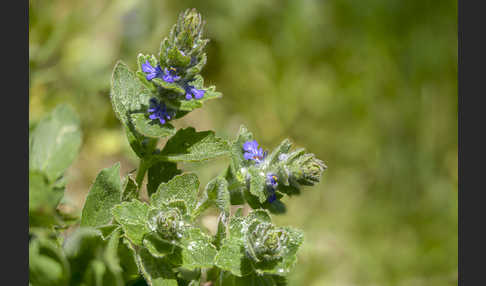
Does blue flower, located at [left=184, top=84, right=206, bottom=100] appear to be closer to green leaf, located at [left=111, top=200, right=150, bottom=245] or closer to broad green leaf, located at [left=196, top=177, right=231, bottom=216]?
broad green leaf, located at [left=196, top=177, right=231, bottom=216]

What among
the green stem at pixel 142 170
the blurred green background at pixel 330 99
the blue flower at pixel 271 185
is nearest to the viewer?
the blue flower at pixel 271 185

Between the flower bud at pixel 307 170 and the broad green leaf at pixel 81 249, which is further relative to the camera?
the flower bud at pixel 307 170

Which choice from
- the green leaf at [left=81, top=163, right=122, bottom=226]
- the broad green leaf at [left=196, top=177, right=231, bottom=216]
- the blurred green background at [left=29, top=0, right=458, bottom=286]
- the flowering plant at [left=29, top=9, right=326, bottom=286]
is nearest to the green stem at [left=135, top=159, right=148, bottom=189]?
the flowering plant at [left=29, top=9, right=326, bottom=286]

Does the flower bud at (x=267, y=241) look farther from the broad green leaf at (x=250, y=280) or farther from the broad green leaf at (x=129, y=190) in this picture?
the broad green leaf at (x=129, y=190)

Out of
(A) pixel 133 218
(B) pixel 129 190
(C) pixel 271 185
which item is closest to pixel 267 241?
(C) pixel 271 185

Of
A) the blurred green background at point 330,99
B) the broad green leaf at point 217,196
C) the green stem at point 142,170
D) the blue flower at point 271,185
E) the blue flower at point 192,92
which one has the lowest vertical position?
the broad green leaf at point 217,196

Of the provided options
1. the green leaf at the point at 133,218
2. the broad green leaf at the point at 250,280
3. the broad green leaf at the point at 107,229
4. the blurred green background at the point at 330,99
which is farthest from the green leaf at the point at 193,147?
the blurred green background at the point at 330,99

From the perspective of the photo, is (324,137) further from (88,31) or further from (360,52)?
(88,31)

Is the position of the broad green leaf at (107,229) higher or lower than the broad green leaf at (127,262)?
higher

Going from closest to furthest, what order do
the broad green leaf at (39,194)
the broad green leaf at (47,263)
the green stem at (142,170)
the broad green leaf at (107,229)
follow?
1. the broad green leaf at (47,263)
2. the broad green leaf at (39,194)
3. the broad green leaf at (107,229)
4. the green stem at (142,170)
